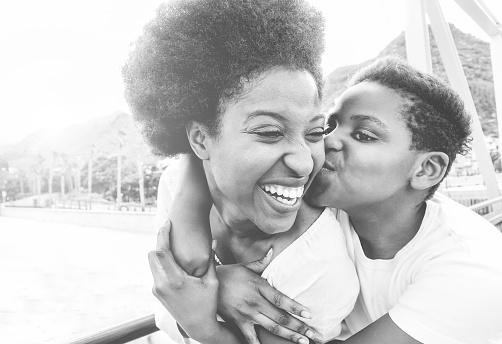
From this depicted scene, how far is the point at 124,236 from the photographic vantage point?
553 inches

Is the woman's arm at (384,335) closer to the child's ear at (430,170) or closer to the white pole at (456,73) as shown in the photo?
the child's ear at (430,170)

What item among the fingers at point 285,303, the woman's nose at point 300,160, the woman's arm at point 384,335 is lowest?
the woman's arm at point 384,335

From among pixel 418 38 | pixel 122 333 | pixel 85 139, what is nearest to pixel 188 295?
pixel 122 333

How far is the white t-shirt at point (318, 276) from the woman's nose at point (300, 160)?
0.59ft

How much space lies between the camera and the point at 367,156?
1.00m

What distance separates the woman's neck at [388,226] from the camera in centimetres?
108

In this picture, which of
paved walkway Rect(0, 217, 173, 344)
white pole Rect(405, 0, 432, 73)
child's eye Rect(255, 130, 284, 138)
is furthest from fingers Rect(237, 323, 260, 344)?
white pole Rect(405, 0, 432, 73)

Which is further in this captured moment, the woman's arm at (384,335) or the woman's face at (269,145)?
the woman's arm at (384,335)

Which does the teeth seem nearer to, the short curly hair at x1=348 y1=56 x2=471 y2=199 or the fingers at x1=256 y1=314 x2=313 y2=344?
the fingers at x1=256 y1=314 x2=313 y2=344

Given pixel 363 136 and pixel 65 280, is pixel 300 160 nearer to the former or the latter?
pixel 363 136

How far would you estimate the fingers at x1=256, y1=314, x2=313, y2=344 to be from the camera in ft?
2.87

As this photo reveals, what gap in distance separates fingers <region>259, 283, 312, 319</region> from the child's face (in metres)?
0.24

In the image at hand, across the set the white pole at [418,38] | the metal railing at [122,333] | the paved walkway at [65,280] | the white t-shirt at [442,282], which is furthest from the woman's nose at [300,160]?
the white pole at [418,38]

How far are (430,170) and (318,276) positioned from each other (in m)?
0.43
